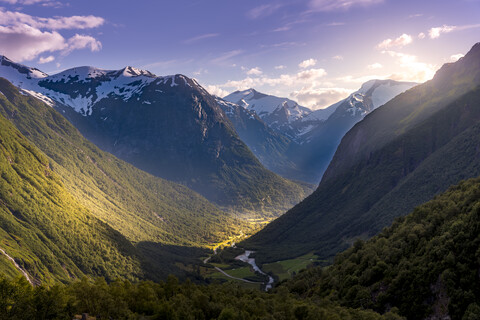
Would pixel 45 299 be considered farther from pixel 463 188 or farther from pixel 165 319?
pixel 463 188

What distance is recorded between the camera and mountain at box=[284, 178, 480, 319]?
79562 mm

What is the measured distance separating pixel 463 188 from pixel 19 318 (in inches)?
4978

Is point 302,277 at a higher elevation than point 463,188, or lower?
lower

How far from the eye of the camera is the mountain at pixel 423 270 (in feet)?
261

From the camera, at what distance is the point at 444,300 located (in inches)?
3145

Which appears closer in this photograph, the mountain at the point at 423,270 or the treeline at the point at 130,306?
the mountain at the point at 423,270

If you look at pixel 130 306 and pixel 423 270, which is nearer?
pixel 423 270

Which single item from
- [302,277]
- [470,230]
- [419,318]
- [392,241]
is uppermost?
[470,230]

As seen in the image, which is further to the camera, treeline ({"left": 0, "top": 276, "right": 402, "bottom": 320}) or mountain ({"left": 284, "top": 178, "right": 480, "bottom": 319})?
treeline ({"left": 0, "top": 276, "right": 402, "bottom": 320})

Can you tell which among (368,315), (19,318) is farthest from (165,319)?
(368,315)

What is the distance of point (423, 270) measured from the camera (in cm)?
8900

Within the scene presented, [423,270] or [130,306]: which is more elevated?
[423,270]

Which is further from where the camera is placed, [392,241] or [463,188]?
[463,188]

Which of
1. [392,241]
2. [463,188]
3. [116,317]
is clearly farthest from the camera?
[463,188]
